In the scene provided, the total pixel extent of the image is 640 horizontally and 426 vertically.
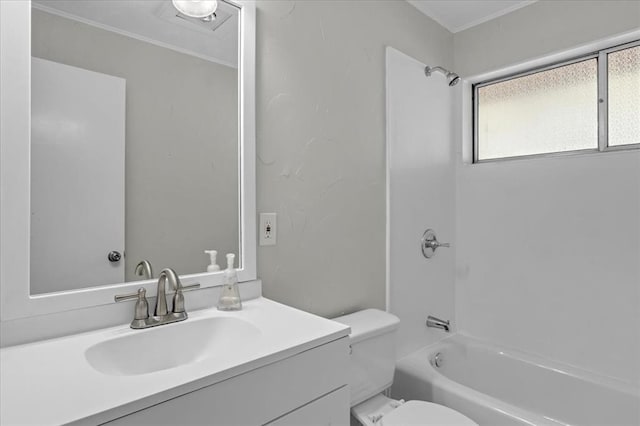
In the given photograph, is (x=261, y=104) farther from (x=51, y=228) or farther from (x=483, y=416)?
(x=483, y=416)

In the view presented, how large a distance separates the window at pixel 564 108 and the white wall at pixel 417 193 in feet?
0.92

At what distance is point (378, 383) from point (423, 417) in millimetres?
223

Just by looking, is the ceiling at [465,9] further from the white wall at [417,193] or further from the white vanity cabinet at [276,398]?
the white vanity cabinet at [276,398]

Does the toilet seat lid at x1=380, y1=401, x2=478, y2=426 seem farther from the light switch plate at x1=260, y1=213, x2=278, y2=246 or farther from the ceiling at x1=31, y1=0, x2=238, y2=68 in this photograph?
the ceiling at x1=31, y1=0, x2=238, y2=68

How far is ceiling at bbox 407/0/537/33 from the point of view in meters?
2.06

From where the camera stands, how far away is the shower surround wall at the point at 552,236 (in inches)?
69.6

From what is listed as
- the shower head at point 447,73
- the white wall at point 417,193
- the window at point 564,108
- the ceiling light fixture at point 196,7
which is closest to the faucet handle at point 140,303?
the ceiling light fixture at point 196,7

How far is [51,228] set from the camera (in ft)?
3.19

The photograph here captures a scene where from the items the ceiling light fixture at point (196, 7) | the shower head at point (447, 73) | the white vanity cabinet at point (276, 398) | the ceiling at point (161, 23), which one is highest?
the shower head at point (447, 73)

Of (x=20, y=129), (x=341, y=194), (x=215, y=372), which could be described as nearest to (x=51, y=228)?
(x=20, y=129)

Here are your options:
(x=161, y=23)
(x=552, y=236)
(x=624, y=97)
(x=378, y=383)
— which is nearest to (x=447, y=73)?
(x=624, y=97)

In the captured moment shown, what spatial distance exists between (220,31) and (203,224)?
69cm

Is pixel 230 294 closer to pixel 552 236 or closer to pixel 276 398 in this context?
pixel 276 398

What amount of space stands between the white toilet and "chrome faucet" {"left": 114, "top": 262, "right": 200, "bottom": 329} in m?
0.68
